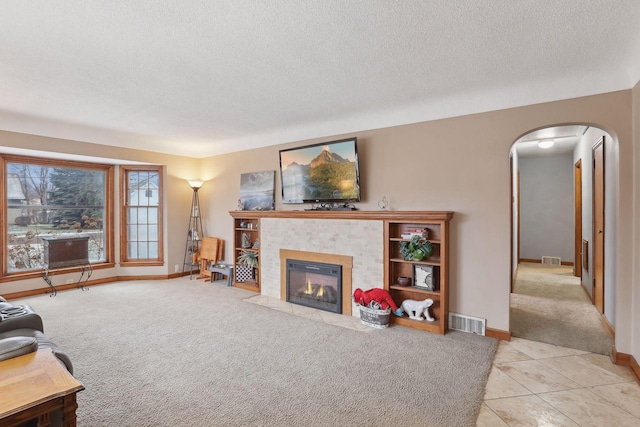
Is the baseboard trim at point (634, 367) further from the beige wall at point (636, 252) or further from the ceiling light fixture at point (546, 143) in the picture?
the ceiling light fixture at point (546, 143)

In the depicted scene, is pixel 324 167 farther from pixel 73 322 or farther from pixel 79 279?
pixel 79 279

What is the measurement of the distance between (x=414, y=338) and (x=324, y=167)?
93.8 inches

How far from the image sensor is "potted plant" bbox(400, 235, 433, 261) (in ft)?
11.4

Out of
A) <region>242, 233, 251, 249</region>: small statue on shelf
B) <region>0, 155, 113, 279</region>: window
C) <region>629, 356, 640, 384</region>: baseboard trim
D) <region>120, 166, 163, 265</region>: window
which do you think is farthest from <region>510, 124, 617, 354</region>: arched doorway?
<region>0, 155, 113, 279</region>: window

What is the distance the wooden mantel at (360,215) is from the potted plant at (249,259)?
62cm

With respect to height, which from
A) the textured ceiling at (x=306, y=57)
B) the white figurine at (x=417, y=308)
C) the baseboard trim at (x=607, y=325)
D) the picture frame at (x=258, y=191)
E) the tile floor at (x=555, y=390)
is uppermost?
the textured ceiling at (x=306, y=57)

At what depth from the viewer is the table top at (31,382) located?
137 cm

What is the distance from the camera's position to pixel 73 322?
3.67 metres

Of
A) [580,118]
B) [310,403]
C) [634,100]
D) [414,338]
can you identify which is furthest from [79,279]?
[634,100]

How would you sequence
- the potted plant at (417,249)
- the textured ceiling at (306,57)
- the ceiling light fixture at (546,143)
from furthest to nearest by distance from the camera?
1. the ceiling light fixture at (546,143)
2. the potted plant at (417,249)
3. the textured ceiling at (306,57)

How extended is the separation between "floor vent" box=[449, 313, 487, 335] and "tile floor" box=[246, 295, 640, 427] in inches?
10.5

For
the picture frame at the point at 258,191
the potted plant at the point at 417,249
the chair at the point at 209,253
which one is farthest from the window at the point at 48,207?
the potted plant at the point at 417,249

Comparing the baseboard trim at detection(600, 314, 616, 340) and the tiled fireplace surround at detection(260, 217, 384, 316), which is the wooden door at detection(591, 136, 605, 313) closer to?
the baseboard trim at detection(600, 314, 616, 340)

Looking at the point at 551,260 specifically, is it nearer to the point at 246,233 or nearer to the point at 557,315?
the point at 557,315
